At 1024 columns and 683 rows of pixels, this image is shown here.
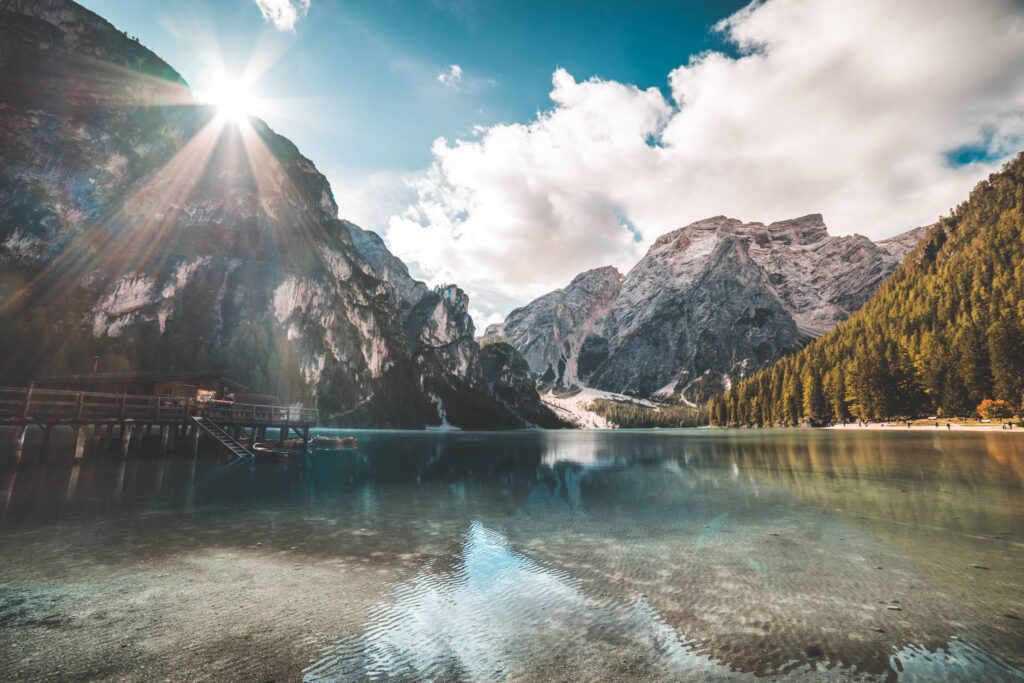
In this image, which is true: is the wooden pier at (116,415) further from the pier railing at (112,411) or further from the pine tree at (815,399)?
the pine tree at (815,399)

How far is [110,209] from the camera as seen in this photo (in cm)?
10725

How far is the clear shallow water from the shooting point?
7.06 metres

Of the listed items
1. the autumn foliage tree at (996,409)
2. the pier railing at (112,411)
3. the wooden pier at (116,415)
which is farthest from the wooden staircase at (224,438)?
the autumn foliage tree at (996,409)

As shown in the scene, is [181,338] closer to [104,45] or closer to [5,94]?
[5,94]

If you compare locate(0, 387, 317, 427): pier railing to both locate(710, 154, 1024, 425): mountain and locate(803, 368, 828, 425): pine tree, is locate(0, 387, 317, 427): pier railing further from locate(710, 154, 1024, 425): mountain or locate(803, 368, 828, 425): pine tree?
locate(803, 368, 828, 425): pine tree

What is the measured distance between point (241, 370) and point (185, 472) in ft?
370

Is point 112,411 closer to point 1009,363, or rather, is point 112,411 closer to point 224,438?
point 224,438

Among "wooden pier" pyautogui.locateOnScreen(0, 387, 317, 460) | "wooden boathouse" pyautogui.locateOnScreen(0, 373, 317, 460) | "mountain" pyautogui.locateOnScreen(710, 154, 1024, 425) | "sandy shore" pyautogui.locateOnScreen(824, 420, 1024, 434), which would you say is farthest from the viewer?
"mountain" pyautogui.locateOnScreen(710, 154, 1024, 425)

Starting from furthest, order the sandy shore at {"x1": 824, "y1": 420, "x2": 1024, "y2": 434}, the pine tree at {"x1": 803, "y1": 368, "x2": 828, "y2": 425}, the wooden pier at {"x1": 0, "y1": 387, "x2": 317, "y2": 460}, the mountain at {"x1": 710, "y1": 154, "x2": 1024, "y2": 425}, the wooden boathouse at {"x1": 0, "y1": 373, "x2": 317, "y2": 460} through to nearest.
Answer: the pine tree at {"x1": 803, "y1": 368, "x2": 828, "y2": 425} < the mountain at {"x1": 710, "y1": 154, "x2": 1024, "y2": 425} < the sandy shore at {"x1": 824, "y1": 420, "x2": 1024, "y2": 434} < the wooden boathouse at {"x1": 0, "y1": 373, "x2": 317, "y2": 460} < the wooden pier at {"x1": 0, "y1": 387, "x2": 317, "y2": 460}

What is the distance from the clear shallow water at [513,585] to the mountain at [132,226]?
350 feet

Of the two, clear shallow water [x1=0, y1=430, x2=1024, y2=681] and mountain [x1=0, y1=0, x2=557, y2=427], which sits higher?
mountain [x1=0, y1=0, x2=557, y2=427]

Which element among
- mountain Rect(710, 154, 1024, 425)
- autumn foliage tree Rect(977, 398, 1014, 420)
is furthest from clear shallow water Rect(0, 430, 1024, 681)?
mountain Rect(710, 154, 1024, 425)

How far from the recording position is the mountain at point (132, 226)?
95.6 metres

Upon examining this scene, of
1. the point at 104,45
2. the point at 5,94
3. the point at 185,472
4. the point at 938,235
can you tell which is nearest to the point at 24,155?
the point at 5,94
